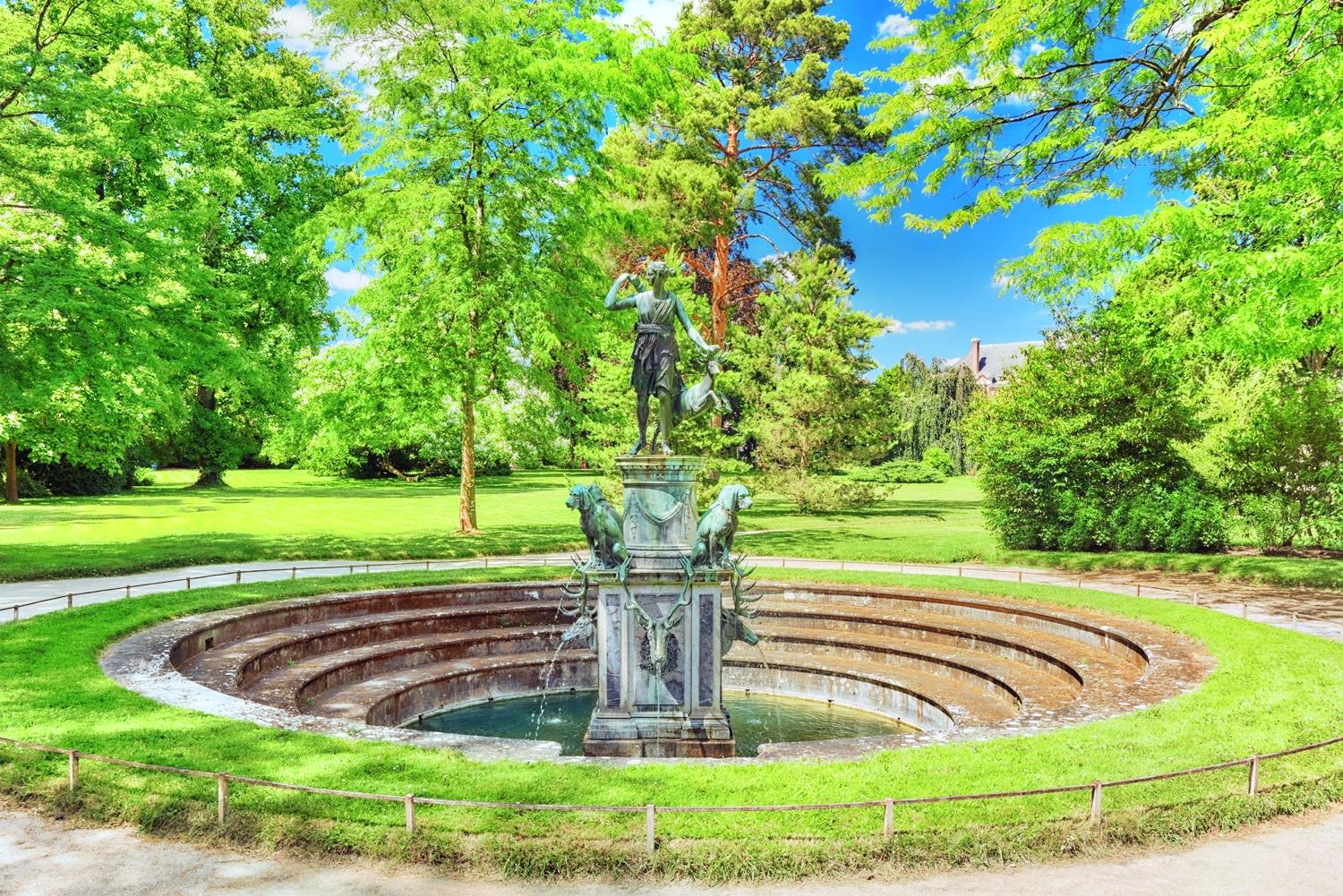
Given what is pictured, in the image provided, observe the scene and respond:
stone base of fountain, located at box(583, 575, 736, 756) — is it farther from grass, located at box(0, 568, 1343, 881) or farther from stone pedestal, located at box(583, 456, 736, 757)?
grass, located at box(0, 568, 1343, 881)

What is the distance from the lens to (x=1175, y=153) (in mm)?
19891

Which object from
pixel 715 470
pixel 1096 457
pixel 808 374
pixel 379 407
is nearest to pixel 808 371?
pixel 808 374

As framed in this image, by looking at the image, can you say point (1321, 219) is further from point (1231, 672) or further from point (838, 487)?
point (838, 487)

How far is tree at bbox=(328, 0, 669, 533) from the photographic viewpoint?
81.8 feet

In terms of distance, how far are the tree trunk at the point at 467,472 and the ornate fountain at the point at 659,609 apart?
16.0 meters

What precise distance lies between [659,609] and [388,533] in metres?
19.7

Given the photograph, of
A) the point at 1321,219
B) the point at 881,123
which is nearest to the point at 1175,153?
the point at 1321,219

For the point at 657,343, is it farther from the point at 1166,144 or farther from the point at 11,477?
→ the point at 11,477

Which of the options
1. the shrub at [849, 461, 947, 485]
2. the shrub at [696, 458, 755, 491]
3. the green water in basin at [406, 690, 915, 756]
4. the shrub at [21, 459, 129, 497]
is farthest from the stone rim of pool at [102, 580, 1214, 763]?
the shrub at [849, 461, 947, 485]

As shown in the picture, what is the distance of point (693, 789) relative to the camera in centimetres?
738

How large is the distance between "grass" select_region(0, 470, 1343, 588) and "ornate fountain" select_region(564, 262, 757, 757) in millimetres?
13687

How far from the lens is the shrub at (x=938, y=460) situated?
7650 cm

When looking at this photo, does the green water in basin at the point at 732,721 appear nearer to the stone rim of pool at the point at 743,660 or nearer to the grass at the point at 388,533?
the stone rim of pool at the point at 743,660

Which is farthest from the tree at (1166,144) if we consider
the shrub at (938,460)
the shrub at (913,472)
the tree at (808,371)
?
the shrub at (938,460)
